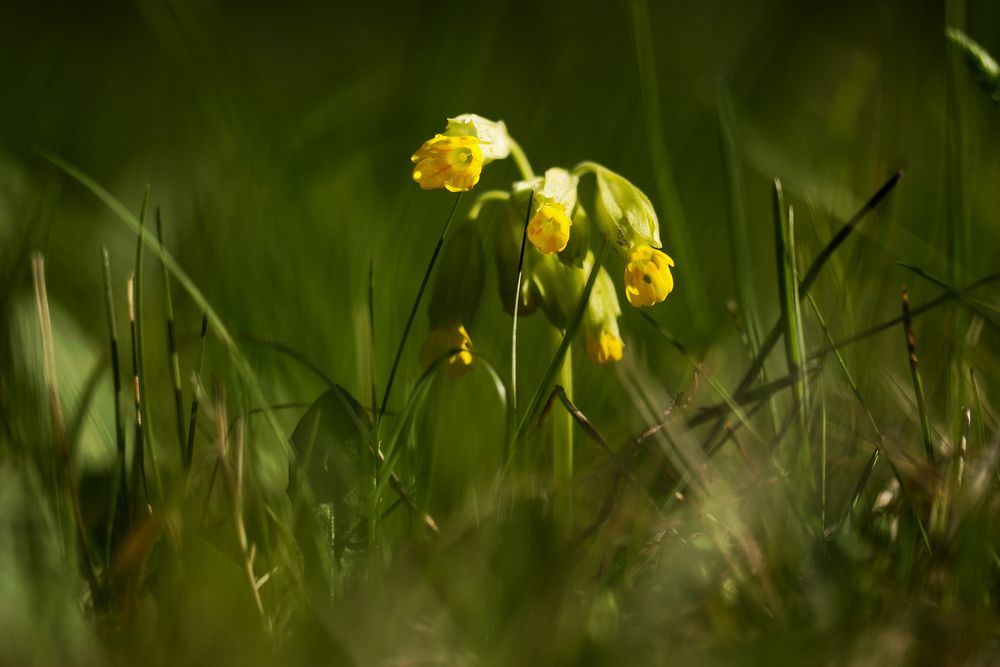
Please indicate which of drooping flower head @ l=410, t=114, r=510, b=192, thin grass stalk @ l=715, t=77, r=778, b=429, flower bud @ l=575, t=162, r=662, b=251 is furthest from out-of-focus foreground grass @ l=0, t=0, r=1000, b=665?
drooping flower head @ l=410, t=114, r=510, b=192

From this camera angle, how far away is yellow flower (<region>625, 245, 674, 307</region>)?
1187 millimetres

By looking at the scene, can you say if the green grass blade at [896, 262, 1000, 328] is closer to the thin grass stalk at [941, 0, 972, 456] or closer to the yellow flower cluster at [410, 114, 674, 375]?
the thin grass stalk at [941, 0, 972, 456]

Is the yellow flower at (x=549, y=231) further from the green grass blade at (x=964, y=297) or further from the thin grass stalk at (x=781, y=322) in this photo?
the green grass blade at (x=964, y=297)

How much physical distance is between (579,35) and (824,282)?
1.83 meters

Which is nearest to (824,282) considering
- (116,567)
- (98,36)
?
(116,567)

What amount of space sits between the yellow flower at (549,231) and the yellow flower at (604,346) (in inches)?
6.1

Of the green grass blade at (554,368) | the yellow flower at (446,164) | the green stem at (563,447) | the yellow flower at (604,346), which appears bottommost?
the green stem at (563,447)

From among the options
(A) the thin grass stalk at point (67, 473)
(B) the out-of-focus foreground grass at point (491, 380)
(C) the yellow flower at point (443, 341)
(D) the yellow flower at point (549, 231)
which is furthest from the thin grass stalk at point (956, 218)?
(A) the thin grass stalk at point (67, 473)

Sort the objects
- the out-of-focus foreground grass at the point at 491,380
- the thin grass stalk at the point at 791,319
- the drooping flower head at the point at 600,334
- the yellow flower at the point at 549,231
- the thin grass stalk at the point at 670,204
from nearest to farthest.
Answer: the out-of-focus foreground grass at the point at 491,380
the thin grass stalk at the point at 791,319
the yellow flower at the point at 549,231
the drooping flower head at the point at 600,334
the thin grass stalk at the point at 670,204

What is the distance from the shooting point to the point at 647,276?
121 centimetres

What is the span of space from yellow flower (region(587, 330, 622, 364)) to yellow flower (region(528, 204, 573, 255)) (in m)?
0.15

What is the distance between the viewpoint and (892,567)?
942mm

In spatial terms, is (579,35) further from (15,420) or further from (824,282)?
(15,420)

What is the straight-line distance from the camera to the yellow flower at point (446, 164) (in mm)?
1219
